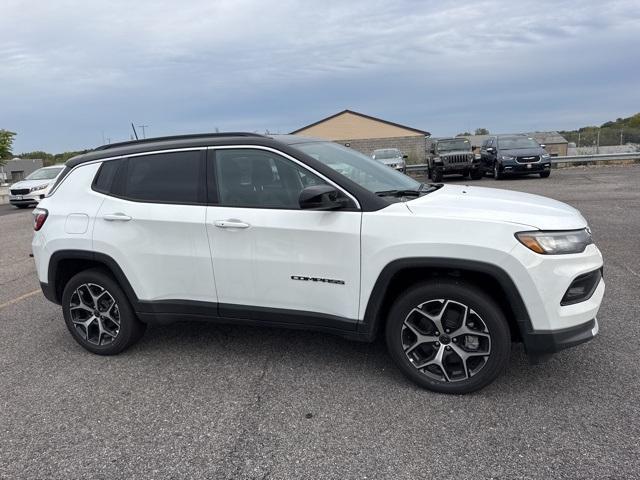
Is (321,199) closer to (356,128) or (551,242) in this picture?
(551,242)

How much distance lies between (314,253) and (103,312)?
206cm

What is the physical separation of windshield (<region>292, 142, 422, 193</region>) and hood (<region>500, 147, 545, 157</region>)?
17.7 metres

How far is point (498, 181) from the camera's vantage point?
21125 millimetres

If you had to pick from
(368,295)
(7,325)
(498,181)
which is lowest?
(498,181)

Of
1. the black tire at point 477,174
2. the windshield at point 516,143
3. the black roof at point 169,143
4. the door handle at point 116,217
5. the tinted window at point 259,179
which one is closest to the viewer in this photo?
the tinted window at point 259,179

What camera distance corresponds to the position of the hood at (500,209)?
3.41 m

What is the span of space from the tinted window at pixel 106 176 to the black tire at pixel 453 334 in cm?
259

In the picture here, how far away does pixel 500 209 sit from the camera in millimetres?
3559

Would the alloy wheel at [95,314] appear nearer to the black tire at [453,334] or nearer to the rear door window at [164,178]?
the rear door window at [164,178]

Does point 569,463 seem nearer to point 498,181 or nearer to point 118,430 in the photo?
point 118,430

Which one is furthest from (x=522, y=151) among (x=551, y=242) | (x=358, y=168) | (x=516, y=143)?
(x=551, y=242)

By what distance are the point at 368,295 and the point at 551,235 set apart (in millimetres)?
1226

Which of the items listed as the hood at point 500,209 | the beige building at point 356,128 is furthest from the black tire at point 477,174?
the beige building at point 356,128

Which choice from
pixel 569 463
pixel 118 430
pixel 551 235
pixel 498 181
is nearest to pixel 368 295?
pixel 551 235
